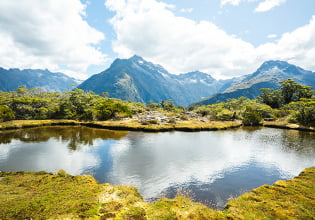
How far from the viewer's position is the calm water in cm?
2211

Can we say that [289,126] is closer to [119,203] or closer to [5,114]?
[119,203]

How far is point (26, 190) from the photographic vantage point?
56.3 ft

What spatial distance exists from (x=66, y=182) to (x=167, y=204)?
12690mm

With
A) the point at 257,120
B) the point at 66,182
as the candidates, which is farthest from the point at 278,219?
the point at 257,120

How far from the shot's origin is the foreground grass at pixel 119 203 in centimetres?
1305

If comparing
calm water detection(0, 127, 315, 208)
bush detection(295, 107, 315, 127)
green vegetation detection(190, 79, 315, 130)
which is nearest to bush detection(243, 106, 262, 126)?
green vegetation detection(190, 79, 315, 130)

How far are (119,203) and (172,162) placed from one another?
16.0 metres

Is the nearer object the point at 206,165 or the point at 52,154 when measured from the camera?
the point at 206,165

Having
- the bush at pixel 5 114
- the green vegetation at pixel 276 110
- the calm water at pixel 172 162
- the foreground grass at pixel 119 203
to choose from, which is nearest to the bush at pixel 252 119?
the green vegetation at pixel 276 110

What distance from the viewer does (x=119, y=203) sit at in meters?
15.3

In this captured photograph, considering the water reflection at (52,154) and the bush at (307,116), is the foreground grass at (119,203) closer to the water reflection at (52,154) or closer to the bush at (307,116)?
the water reflection at (52,154)

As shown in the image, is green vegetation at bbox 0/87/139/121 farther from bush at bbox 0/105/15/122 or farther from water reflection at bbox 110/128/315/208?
water reflection at bbox 110/128/315/208

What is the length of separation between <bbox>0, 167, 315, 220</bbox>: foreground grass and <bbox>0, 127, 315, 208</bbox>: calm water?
3.82 metres

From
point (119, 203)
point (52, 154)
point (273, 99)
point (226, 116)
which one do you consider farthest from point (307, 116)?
point (52, 154)
